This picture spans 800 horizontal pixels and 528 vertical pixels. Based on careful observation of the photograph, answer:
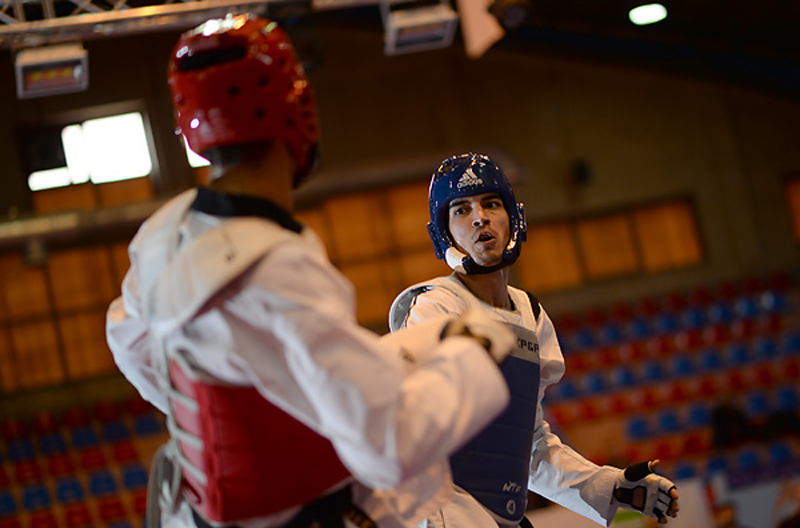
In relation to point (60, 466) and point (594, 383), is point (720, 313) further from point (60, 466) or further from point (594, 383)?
point (60, 466)

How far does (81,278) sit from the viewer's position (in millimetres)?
14586

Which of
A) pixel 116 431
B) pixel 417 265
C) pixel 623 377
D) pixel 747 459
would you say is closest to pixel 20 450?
pixel 116 431

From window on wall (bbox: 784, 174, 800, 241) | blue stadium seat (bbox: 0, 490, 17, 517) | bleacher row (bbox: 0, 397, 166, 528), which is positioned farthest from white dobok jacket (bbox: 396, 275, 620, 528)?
window on wall (bbox: 784, 174, 800, 241)

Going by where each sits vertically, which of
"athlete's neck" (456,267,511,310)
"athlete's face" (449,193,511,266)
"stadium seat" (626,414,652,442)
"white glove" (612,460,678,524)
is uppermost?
"athlete's face" (449,193,511,266)

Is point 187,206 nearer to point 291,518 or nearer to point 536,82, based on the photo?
point 291,518

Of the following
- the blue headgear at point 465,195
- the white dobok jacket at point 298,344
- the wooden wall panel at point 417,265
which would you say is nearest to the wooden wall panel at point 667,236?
the wooden wall panel at point 417,265

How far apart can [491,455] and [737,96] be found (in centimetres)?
1544

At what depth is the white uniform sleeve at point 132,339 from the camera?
6.97 ft

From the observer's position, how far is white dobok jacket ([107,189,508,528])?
1622mm

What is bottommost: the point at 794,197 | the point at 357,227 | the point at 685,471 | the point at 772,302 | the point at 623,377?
the point at 685,471

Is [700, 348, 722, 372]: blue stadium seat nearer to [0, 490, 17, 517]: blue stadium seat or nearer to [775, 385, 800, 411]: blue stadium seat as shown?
[775, 385, 800, 411]: blue stadium seat

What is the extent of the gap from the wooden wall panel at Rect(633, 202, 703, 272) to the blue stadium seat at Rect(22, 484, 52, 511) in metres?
10.9

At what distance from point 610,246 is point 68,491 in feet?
33.1

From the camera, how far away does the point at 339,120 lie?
1561 cm
